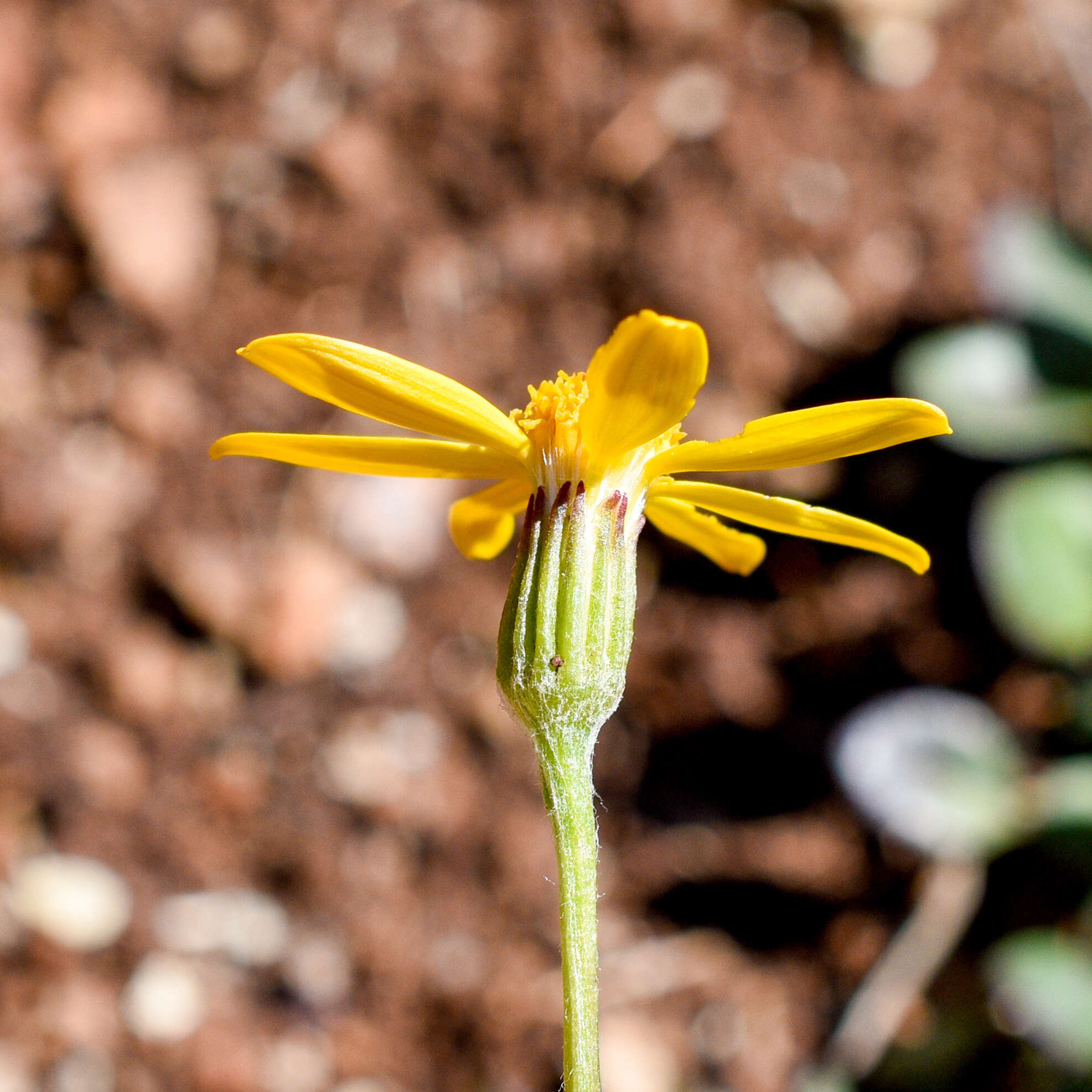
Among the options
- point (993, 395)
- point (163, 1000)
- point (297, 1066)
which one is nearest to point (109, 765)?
point (163, 1000)

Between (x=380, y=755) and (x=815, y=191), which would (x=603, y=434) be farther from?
(x=815, y=191)

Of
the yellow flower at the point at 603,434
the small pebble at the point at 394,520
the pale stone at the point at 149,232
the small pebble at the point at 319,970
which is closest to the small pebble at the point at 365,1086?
the small pebble at the point at 319,970

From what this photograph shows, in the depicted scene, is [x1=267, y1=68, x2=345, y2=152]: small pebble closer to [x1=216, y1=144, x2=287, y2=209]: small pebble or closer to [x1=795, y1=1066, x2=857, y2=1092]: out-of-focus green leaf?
[x1=216, y1=144, x2=287, y2=209]: small pebble

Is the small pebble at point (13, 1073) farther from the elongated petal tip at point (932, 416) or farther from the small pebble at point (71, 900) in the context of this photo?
the elongated petal tip at point (932, 416)

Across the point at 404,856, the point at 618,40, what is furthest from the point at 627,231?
the point at 404,856

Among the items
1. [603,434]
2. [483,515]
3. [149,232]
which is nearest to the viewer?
[603,434]

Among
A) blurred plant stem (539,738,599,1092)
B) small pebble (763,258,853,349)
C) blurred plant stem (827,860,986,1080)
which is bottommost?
blurred plant stem (539,738,599,1092)

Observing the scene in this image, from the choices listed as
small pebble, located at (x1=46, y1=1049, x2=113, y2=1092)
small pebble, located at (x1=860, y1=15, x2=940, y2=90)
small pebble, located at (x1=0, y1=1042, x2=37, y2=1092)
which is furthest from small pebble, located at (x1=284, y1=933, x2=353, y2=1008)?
small pebble, located at (x1=860, y1=15, x2=940, y2=90)
